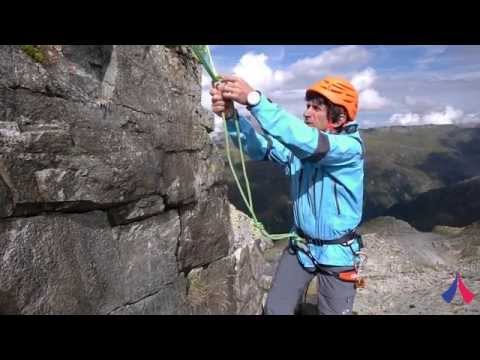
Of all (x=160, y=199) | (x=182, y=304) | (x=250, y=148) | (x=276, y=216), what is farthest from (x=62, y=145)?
(x=276, y=216)

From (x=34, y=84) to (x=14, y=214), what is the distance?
1.43 metres

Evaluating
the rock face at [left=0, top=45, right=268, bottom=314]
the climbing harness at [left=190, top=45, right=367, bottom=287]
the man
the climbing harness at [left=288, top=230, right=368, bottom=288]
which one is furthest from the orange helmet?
the rock face at [left=0, top=45, right=268, bottom=314]

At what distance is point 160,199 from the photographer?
606 centimetres

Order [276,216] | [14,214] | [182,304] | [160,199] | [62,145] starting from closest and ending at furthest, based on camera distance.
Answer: [14,214], [62,145], [160,199], [182,304], [276,216]

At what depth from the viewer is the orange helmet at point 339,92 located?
495 cm

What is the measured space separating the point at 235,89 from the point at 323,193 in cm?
171

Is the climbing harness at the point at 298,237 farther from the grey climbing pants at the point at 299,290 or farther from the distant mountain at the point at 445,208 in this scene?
the distant mountain at the point at 445,208

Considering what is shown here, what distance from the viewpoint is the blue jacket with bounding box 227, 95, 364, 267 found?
13.7 ft

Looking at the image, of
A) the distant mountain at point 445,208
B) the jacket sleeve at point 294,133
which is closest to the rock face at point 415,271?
the jacket sleeve at point 294,133

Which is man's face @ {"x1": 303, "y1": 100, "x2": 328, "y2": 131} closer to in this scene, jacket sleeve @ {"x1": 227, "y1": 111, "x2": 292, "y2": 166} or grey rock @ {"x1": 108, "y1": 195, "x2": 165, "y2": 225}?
jacket sleeve @ {"x1": 227, "y1": 111, "x2": 292, "y2": 166}

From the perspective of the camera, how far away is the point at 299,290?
5.48 m

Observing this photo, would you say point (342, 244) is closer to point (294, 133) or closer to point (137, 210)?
point (294, 133)

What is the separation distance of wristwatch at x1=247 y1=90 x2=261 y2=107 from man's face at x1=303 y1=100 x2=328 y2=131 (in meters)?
1.21
